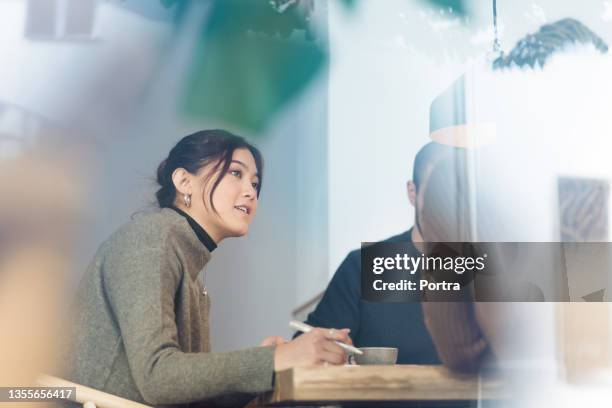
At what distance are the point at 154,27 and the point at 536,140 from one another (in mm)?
876

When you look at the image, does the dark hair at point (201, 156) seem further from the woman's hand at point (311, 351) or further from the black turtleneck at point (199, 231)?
the woman's hand at point (311, 351)

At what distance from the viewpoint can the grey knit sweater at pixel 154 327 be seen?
4.59 feet

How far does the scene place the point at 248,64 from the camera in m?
1.71

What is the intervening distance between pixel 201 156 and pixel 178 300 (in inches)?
12.7

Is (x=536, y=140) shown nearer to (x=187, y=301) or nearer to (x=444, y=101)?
(x=444, y=101)

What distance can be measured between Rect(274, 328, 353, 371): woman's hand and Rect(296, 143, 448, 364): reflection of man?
0.23m

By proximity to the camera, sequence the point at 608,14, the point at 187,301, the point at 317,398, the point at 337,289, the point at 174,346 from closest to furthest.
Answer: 1. the point at 317,398
2. the point at 174,346
3. the point at 187,301
4. the point at 337,289
5. the point at 608,14

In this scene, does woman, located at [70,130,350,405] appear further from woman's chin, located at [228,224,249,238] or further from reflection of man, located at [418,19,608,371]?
reflection of man, located at [418,19,608,371]

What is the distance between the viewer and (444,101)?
1729mm

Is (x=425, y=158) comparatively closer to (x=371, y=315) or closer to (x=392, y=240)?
(x=392, y=240)

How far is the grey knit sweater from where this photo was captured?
4.59ft

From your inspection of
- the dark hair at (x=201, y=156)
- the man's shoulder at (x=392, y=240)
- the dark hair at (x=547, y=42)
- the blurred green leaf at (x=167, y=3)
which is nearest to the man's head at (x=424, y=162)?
the man's shoulder at (x=392, y=240)

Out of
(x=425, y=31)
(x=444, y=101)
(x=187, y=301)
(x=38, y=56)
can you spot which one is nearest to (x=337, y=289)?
(x=187, y=301)

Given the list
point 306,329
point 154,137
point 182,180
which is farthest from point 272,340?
point 154,137
